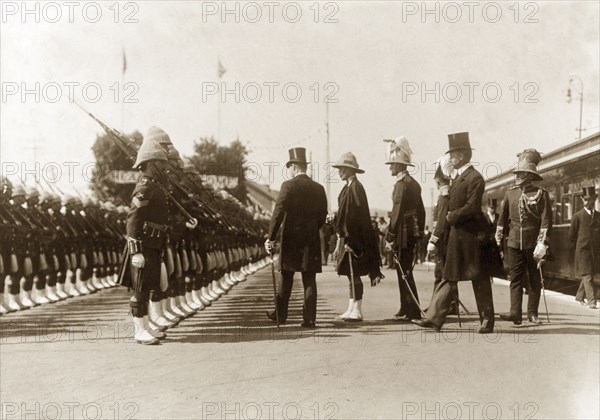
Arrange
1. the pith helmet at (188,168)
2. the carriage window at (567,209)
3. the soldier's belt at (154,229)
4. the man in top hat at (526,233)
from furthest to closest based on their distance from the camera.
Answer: the carriage window at (567,209), the pith helmet at (188,168), the man in top hat at (526,233), the soldier's belt at (154,229)

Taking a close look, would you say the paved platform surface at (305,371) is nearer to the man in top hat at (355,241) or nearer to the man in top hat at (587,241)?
the man in top hat at (355,241)

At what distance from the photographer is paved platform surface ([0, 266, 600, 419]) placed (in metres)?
6.25

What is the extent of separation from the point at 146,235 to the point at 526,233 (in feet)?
14.2

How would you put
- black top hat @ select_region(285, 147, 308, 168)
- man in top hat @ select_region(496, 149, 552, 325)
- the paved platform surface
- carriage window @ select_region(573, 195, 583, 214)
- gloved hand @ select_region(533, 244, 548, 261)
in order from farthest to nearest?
1. carriage window @ select_region(573, 195, 583, 214)
2. black top hat @ select_region(285, 147, 308, 168)
3. man in top hat @ select_region(496, 149, 552, 325)
4. gloved hand @ select_region(533, 244, 548, 261)
5. the paved platform surface

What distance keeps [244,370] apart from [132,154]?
4.55m

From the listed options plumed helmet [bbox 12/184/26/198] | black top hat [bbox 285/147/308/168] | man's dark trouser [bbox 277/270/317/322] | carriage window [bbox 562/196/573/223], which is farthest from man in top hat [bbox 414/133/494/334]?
plumed helmet [bbox 12/184/26/198]

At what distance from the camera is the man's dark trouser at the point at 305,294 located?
10453mm

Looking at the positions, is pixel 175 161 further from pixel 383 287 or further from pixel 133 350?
pixel 383 287

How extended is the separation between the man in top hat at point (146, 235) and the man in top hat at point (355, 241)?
2.42 m

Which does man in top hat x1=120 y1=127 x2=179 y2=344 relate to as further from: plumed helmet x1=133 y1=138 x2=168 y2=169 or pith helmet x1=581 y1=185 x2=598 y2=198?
pith helmet x1=581 y1=185 x2=598 y2=198

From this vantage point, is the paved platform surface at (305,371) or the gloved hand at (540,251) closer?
the paved platform surface at (305,371)

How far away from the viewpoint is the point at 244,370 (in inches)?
295

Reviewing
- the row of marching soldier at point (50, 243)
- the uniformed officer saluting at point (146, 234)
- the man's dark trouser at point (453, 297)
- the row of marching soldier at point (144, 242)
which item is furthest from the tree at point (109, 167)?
the man's dark trouser at point (453, 297)

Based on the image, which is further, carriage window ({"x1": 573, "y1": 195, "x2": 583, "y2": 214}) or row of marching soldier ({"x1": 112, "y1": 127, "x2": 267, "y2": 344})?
carriage window ({"x1": 573, "y1": 195, "x2": 583, "y2": 214})
